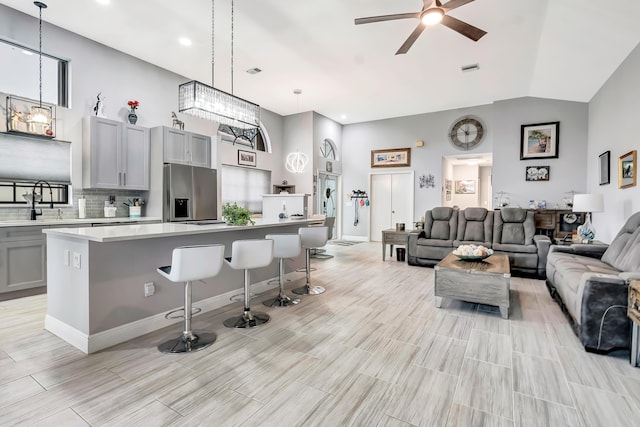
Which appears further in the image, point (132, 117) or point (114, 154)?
point (132, 117)

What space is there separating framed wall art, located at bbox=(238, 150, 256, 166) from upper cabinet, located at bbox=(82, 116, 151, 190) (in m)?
2.12

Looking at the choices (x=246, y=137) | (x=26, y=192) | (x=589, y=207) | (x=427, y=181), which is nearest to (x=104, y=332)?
(x=26, y=192)

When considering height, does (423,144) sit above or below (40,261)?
above

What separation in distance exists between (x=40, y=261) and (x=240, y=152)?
407 cm

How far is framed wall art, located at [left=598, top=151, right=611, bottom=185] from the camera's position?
4.79 m

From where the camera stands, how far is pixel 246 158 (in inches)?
284

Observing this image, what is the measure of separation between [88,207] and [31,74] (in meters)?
1.84

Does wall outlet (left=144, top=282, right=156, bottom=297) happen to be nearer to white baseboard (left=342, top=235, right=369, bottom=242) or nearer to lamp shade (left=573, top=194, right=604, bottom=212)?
lamp shade (left=573, top=194, right=604, bottom=212)

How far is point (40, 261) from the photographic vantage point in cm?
379

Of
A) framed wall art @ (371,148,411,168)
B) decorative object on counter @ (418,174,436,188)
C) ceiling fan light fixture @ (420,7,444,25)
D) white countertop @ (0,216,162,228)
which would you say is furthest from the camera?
framed wall art @ (371,148,411,168)

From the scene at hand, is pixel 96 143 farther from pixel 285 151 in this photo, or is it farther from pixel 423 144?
pixel 423 144

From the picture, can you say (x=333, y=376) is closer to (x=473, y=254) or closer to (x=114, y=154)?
(x=473, y=254)

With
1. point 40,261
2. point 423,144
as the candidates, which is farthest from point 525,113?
point 40,261

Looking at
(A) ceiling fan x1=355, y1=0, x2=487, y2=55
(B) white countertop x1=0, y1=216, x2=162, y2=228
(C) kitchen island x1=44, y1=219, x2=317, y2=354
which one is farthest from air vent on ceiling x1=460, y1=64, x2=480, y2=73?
(B) white countertop x1=0, y1=216, x2=162, y2=228
